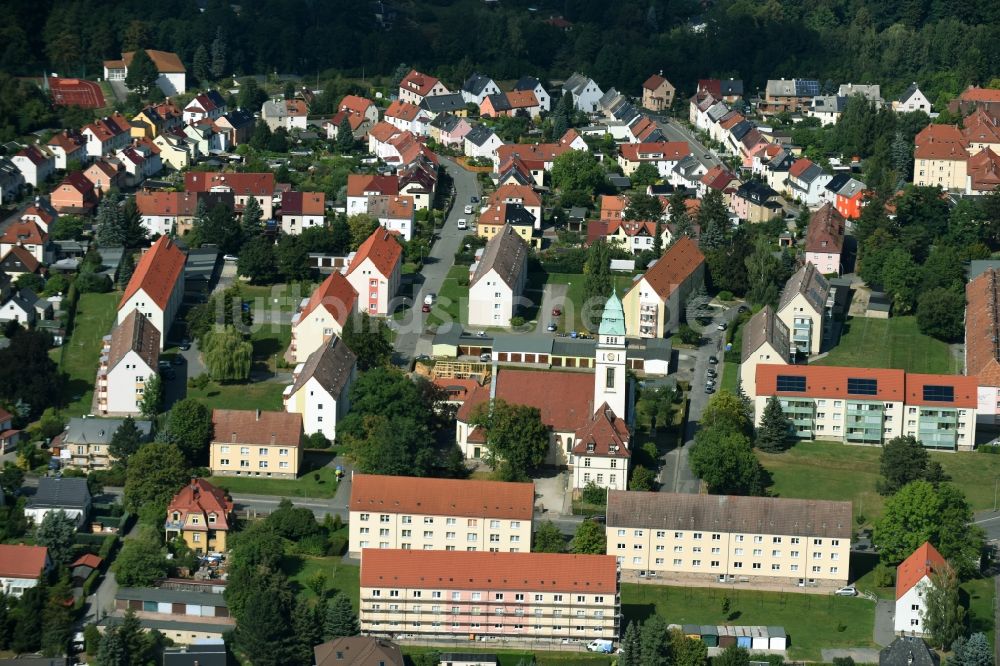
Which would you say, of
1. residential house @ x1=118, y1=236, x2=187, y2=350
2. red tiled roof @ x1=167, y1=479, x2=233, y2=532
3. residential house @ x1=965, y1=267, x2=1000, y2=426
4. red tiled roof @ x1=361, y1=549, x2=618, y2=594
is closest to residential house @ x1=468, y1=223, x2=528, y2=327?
residential house @ x1=118, y1=236, x2=187, y2=350

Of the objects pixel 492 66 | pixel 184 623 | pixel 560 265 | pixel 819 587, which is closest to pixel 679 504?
pixel 819 587

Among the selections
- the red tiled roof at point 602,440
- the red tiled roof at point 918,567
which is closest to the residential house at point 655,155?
the red tiled roof at point 602,440

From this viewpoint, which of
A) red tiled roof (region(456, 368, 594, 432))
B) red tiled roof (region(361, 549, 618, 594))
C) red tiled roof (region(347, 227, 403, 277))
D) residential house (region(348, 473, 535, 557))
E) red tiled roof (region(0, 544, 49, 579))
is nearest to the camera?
red tiled roof (region(361, 549, 618, 594))

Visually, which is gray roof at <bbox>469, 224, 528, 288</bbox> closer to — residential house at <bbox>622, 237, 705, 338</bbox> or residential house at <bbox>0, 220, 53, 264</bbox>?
residential house at <bbox>622, 237, 705, 338</bbox>

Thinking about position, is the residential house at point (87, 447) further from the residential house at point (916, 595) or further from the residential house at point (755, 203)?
the residential house at point (755, 203)

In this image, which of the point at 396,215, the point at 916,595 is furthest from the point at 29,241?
the point at 916,595

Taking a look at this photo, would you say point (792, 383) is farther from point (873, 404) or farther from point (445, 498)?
point (445, 498)

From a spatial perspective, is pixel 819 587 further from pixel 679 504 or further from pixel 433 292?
pixel 433 292
